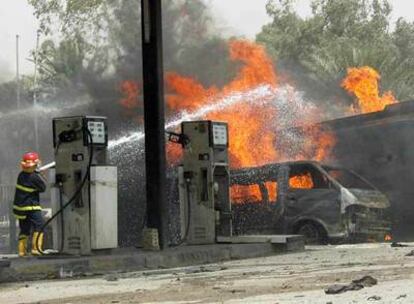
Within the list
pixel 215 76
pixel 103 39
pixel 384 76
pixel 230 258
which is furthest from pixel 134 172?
pixel 384 76

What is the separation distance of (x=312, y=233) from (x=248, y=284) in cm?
619

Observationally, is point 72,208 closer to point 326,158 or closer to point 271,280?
point 271,280

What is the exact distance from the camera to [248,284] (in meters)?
8.65

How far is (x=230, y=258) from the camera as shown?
1223 cm

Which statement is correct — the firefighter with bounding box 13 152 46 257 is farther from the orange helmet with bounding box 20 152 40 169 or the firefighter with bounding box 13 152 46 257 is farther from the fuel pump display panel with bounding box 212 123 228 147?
the fuel pump display panel with bounding box 212 123 228 147

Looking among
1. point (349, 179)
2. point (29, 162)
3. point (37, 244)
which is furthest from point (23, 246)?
point (349, 179)

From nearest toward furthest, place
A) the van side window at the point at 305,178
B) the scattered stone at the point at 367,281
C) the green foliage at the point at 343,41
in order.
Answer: the scattered stone at the point at 367,281
the van side window at the point at 305,178
the green foliage at the point at 343,41

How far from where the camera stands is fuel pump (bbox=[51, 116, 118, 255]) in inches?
445

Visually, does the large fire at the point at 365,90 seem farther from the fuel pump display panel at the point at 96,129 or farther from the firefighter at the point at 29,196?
the fuel pump display panel at the point at 96,129

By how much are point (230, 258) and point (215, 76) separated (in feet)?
31.1

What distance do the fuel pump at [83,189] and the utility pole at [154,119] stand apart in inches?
31.8

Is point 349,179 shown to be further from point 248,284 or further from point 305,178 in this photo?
point 248,284

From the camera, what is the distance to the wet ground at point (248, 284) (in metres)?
7.38

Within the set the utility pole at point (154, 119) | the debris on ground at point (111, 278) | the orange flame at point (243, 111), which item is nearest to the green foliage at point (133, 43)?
the orange flame at point (243, 111)
